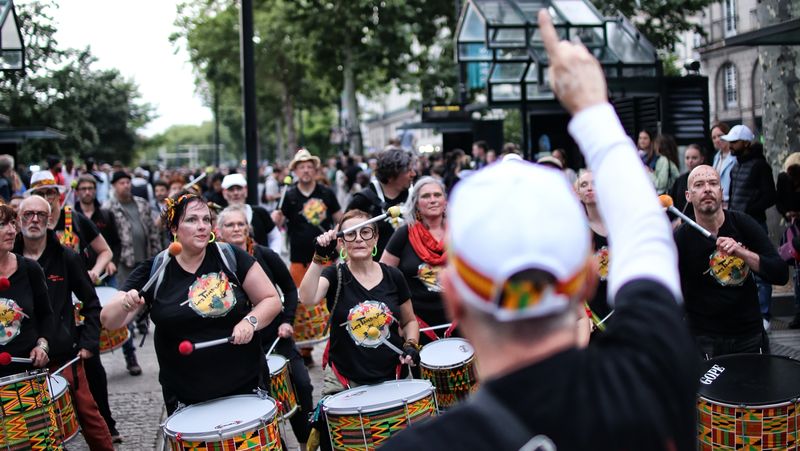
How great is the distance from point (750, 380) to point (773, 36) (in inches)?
207

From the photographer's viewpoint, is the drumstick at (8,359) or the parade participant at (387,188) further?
the parade participant at (387,188)

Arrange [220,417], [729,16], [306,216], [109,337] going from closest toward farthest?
[220,417]
[109,337]
[306,216]
[729,16]

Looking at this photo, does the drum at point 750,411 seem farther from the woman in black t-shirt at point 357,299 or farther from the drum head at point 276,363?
the drum head at point 276,363

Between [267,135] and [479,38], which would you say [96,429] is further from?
[267,135]

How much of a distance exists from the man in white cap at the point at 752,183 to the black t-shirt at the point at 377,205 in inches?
156

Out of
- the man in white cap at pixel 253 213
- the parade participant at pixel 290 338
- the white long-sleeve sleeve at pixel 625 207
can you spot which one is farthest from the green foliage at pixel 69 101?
the white long-sleeve sleeve at pixel 625 207

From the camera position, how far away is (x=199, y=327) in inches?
197

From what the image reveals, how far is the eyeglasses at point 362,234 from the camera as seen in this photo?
19.2 ft

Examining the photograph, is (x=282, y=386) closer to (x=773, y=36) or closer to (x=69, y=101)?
(x=773, y=36)

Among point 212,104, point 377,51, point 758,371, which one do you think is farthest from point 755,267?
point 212,104

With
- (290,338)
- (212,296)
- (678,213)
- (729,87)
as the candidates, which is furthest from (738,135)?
(729,87)

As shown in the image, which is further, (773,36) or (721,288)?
(773,36)

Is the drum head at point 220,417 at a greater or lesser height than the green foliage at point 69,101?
lesser

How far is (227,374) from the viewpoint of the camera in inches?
200
